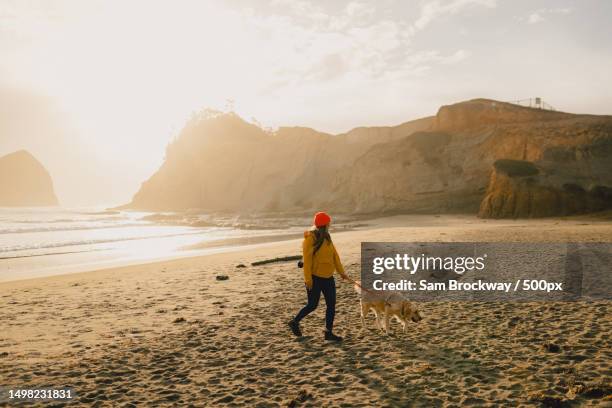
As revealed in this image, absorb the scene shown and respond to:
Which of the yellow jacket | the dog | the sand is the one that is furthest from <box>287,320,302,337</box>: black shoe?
the dog

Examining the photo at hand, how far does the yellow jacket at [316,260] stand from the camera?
6539mm

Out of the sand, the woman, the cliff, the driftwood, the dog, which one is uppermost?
the cliff

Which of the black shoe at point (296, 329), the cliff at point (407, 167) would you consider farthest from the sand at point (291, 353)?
the cliff at point (407, 167)

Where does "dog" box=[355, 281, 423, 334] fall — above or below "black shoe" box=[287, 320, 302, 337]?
above

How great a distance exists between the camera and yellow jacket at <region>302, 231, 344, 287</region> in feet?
21.5

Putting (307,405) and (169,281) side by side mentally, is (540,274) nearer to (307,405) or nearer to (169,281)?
(307,405)

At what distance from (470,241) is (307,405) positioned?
1402cm

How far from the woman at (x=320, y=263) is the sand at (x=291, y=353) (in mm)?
607

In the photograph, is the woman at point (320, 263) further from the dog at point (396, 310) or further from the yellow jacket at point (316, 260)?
the dog at point (396, 310)

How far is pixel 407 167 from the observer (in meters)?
57.8

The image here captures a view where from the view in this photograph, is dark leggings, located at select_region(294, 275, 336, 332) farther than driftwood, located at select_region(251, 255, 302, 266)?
No

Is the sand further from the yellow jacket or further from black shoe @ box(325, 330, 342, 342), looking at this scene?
the yellow jacket

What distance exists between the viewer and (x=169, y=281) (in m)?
12.4

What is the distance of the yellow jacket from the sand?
1.09 metres
